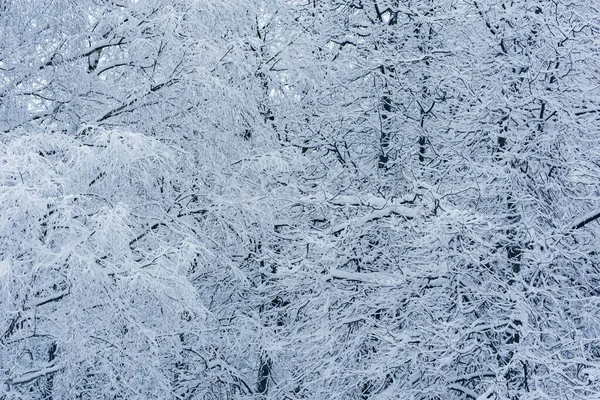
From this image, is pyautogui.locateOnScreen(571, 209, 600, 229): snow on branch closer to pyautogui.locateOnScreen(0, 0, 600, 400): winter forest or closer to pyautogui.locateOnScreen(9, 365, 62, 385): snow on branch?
pyautogui.locateOnScreen(0, 0, 600, 400): winter forest

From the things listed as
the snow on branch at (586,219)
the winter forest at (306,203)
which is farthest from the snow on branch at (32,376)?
the snow on branch at (586,219)

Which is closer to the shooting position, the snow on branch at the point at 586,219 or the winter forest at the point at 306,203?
the winter forest at the point at 306,203

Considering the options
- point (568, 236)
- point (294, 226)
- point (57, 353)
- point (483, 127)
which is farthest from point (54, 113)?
point (568, 236)

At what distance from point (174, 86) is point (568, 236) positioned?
441 centimetres

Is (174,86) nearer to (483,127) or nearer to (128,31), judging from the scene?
(128,31)

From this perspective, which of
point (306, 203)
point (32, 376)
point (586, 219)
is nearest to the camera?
point (32, 376)

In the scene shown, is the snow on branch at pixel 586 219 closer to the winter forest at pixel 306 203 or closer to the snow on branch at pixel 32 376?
the winter forest at pixel 306 203

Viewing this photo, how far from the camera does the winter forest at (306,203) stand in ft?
19.1

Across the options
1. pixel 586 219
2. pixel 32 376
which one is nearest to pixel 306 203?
pixel 586 219

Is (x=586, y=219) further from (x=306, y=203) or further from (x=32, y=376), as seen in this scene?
(x=32, y=376)

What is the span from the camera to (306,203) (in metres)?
7.19

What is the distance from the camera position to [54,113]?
23.4ft

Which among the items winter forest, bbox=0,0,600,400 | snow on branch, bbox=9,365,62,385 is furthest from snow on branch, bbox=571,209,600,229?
snow on branch, bbox=9,365,62,385

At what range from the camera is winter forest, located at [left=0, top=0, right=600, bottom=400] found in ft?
19.1
